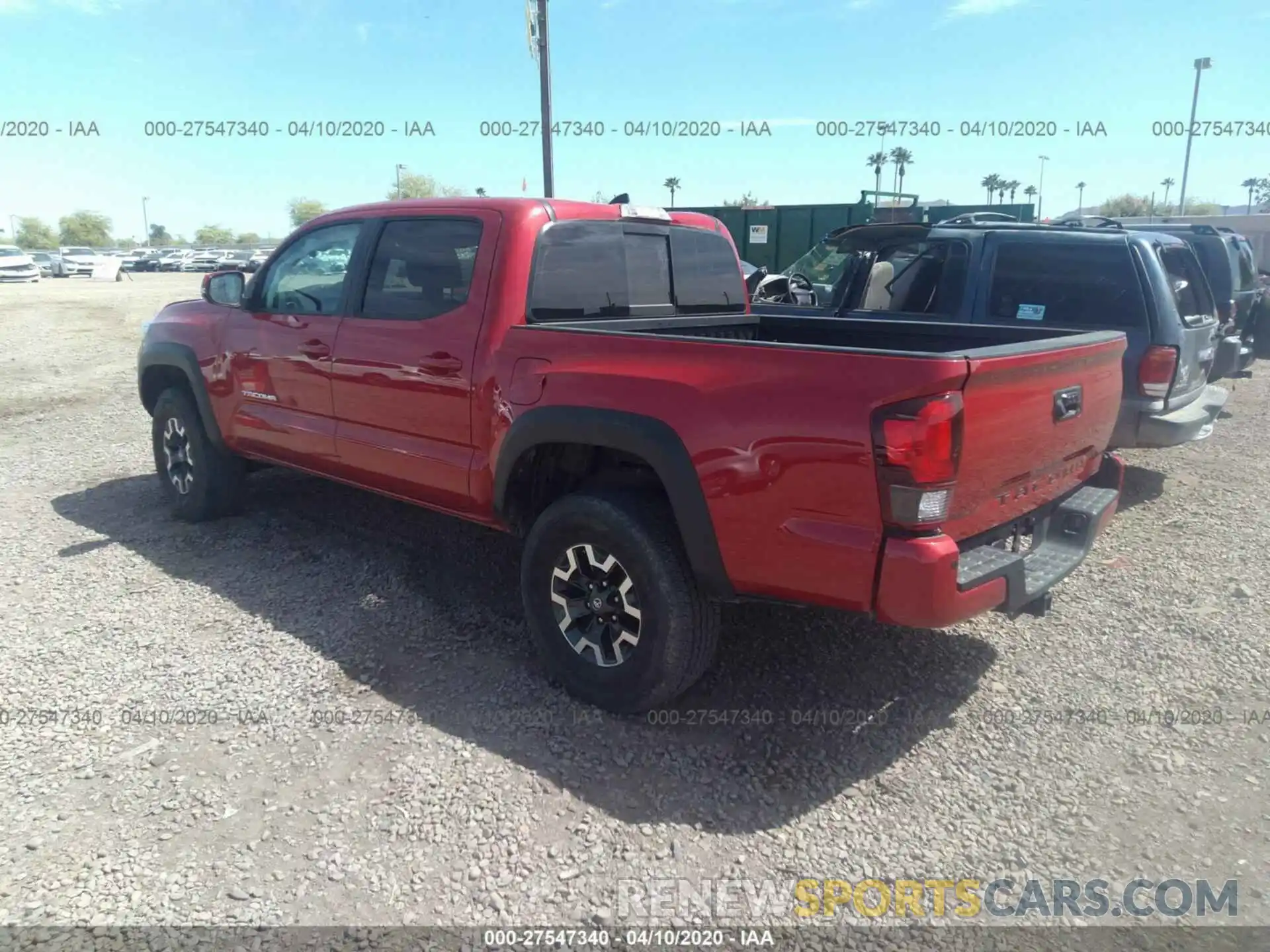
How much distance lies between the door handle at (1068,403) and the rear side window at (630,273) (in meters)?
2.02

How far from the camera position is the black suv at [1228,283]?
6.98 m

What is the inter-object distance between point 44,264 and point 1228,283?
196 feet

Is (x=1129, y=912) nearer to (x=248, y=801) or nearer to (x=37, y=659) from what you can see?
(x=248, y=801)

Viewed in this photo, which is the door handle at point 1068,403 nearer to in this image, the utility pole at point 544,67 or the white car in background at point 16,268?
the utility pole at point 544,67

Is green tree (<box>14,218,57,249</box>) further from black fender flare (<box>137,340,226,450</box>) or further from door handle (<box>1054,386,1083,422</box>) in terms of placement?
door handle (<box>1054,386,1083,422</box>)

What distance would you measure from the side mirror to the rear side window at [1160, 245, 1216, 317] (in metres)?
5.73

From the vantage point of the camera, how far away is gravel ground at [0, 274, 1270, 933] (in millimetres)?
2617

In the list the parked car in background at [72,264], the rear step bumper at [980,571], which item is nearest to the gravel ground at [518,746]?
the rear step bumper at [980,571]

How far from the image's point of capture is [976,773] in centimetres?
312

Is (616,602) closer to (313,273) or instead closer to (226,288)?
(313,273)

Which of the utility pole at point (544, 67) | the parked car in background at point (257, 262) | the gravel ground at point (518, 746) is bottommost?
the gravel ground at point (518, 746)

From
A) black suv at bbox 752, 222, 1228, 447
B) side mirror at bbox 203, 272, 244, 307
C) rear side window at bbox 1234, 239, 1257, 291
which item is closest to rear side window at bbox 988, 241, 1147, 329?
black suv at bbox 752, 222, 1228, 447

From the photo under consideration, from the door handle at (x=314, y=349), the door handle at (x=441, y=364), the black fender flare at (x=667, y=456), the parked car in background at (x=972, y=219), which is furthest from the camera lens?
the parked car in background at (x=972, y=219)

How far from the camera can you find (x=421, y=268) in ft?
13.6
